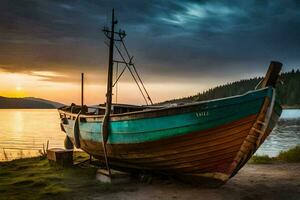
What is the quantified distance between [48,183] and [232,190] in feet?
19.0

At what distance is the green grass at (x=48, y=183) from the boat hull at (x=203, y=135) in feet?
5.68

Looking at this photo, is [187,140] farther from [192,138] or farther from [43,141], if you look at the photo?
[43,141]

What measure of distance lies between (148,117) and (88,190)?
113 inches

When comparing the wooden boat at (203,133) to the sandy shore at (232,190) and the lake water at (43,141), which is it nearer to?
the sandy shore at (232,190)

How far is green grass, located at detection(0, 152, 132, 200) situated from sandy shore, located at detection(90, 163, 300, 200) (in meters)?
0.85

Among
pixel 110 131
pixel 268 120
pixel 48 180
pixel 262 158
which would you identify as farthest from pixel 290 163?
pixel 48 180

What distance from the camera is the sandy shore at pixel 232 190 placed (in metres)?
10.1

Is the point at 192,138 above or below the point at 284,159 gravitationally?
above

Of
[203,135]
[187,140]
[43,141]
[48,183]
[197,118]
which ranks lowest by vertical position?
[43,141]

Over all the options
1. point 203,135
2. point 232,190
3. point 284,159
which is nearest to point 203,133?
point 203,135

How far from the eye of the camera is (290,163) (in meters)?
16.3

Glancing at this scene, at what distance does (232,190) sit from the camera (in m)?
10.8

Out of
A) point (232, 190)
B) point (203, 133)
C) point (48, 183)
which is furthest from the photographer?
point (48, 183)

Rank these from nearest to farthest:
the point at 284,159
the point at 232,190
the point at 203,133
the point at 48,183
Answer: the point at 203,133, the point at 232,190, the point at 48,183, the point at 284,159
